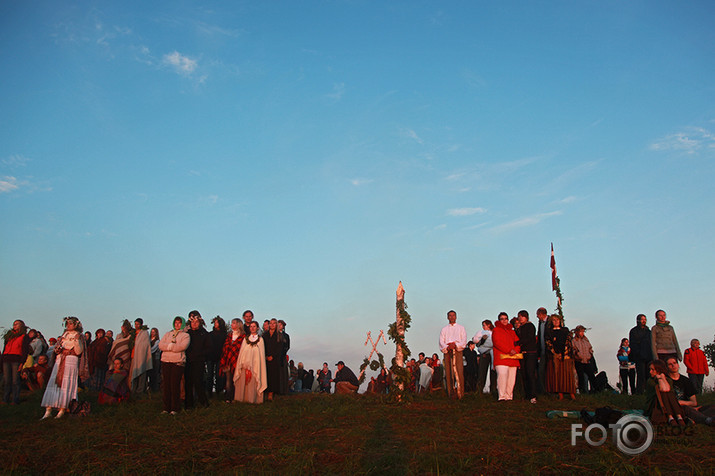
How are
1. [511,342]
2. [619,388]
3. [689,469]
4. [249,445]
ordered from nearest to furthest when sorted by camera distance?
[689,469]
[249,445]
[511,342]
[619,388]

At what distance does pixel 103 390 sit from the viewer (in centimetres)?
1447

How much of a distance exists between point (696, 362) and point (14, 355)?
17.3 metres

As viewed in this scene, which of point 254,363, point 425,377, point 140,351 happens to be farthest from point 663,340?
point 140,351

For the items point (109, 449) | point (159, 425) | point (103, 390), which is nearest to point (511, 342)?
point (159, 425)

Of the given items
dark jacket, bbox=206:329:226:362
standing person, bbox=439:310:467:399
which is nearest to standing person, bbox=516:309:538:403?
standing person, bbox=439:310:467:399

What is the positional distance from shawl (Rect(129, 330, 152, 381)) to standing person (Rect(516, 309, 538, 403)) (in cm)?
994

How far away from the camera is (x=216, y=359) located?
53.1 ft

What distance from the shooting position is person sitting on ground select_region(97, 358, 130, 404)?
14.3 m

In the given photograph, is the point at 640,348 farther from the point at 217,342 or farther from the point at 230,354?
the point at 217,342

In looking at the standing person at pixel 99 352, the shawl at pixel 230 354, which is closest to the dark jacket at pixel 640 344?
the shawl at pixel 230 354

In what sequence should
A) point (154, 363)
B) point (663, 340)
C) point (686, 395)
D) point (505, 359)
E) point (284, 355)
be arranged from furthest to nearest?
point (154, 363), point (284, 355), point (663, 340), point (505, 359), point (686, 395)

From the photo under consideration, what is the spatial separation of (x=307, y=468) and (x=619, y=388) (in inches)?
534

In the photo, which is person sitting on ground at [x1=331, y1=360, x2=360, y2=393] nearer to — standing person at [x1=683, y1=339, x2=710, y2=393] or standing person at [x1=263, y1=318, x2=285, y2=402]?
standing person at [x1=263, y1=318, x2=285, y2=402]

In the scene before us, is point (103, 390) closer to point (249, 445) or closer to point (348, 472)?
point (249, 445)
